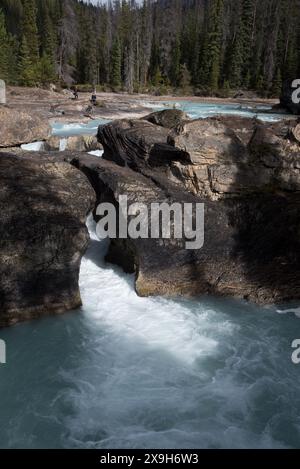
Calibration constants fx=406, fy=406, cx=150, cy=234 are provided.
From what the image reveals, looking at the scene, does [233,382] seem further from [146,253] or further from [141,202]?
[141,202]

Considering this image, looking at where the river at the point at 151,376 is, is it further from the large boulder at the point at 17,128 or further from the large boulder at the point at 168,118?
the large boulder at the point at 17,128

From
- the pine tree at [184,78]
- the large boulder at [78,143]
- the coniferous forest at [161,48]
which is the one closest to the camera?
the large boulder at [78,143]

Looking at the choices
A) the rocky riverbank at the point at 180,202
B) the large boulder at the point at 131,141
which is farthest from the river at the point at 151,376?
the large boulder at the point at 131,141

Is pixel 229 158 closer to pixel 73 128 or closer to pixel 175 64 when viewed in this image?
pixel 73 128

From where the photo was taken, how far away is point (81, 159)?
43.9 ft

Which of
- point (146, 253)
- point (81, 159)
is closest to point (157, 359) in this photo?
point (146, 253)

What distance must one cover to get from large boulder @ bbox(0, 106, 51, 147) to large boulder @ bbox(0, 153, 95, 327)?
6.85 metres

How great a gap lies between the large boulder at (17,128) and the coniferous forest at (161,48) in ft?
141

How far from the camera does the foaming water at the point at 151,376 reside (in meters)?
6.71

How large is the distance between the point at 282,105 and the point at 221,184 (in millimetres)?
41002

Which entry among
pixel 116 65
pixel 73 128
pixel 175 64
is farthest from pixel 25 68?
pixel 73 128

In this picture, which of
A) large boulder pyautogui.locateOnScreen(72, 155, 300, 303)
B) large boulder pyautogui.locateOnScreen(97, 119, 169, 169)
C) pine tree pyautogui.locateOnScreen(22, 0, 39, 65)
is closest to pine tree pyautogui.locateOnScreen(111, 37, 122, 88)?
pine tree pyautogui.locateOnScreen(22, 0, 39, 65)

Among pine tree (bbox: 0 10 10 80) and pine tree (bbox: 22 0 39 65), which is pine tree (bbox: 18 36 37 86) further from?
Answer: pine tree (bbox: 22 0 39 65)

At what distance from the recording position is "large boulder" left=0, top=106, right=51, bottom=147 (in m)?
16.6
